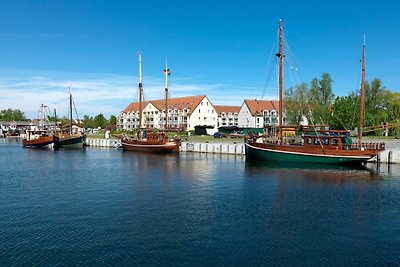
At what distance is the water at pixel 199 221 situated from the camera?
1673 cm

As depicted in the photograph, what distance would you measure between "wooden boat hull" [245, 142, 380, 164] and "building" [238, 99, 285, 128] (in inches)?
3181

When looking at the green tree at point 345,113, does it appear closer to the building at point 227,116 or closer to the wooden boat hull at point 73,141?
the building at point 227,116

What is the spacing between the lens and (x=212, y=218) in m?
22.8

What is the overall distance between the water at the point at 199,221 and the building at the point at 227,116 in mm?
113518

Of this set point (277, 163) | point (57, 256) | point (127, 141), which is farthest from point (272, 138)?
point (57, 256)

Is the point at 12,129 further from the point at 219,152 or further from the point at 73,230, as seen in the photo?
the point at 73,230

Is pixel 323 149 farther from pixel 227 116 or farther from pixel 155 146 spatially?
pixel 227 116

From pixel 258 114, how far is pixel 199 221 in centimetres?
11922

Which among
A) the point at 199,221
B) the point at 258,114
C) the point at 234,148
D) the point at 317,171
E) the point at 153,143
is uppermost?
the point at 258,114

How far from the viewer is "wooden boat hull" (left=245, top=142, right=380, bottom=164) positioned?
50.1m

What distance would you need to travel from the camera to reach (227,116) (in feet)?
508

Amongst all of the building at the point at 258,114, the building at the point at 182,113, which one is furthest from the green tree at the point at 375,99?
the building at the point at 182,113

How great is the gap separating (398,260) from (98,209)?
57.4 ft

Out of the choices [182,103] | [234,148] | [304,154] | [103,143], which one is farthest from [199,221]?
[182,103]
